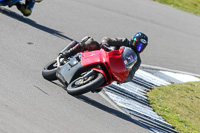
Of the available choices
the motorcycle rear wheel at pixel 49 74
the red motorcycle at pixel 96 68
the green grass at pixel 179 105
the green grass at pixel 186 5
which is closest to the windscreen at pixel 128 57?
the red motorcycle at pixel 96 68

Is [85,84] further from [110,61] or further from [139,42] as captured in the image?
[139,42]

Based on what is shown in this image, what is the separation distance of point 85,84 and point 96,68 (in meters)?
0.32

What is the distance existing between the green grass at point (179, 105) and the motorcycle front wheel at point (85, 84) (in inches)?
78.6

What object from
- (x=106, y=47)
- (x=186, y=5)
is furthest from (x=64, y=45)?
(x=186, y=5)

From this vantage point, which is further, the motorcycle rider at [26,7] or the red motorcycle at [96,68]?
the motorcycle rider at [26,7]

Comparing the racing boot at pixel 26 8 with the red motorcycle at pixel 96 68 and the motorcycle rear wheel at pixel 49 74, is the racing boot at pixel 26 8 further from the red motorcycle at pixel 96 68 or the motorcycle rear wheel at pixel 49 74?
the red motorcycle at pixel 96 68

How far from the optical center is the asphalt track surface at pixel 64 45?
582 centimetres

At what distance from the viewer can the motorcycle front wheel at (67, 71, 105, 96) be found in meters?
6.80

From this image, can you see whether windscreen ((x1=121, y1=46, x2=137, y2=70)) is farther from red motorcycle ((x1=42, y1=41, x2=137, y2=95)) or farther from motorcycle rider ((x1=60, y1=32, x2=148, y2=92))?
motorcycle rider ((x1=60, y1=32, x2=148, y2=92))

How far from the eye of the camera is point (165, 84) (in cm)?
1088

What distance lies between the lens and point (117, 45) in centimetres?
784

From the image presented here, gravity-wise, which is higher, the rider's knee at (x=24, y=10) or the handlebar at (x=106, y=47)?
the handlebar at (x=106, y=47)

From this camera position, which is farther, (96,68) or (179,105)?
(179,105)

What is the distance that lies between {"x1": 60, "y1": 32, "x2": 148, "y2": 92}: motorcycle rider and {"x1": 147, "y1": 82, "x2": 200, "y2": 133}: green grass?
1.46m
